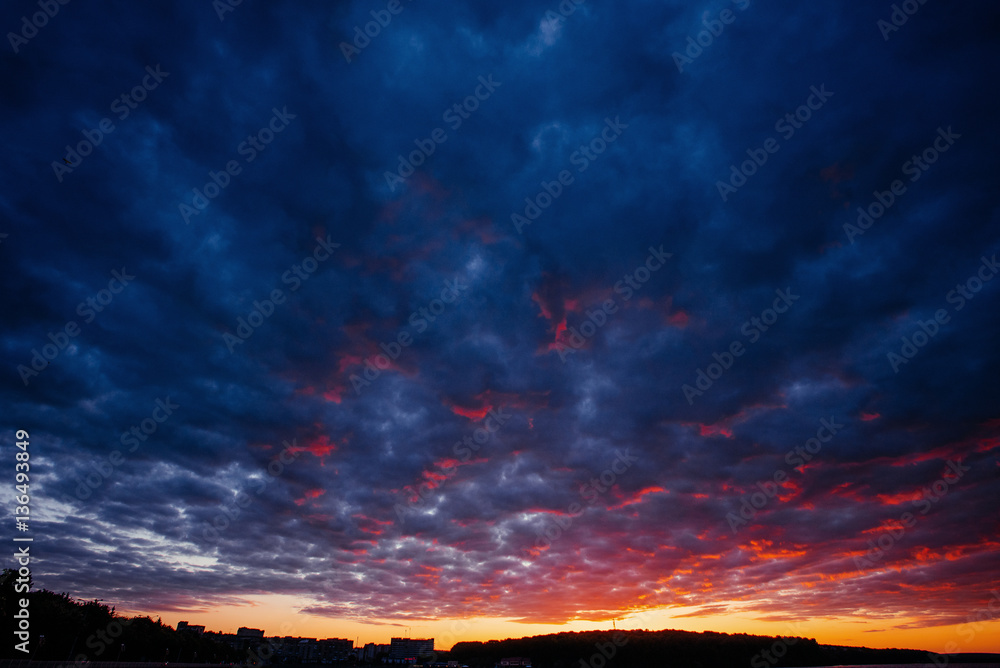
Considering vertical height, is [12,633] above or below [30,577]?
below

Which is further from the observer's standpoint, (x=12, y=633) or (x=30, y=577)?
(x=30, y=577)

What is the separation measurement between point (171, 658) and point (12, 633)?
92.0 m

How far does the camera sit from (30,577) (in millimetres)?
98125

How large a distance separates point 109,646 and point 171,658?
126 feet

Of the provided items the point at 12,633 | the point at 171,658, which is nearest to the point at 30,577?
the point at 12,633

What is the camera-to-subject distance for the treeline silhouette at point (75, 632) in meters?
82.9

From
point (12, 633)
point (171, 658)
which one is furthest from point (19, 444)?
point (171, 658)

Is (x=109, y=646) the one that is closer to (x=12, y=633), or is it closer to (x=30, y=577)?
(x=30, y=577)

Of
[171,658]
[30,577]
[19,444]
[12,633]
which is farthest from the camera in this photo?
[171,658]

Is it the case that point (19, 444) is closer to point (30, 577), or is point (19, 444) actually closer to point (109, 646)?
point (30, 577)

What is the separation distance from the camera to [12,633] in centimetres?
8019

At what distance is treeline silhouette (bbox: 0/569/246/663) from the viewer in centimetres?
8288

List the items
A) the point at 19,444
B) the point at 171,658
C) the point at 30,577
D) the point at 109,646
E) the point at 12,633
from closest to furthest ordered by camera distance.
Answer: the point at 19,444
the point at 12,633
the point at 30,577
the point at 109,646
the point at 171,658

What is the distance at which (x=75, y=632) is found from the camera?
325 ft
